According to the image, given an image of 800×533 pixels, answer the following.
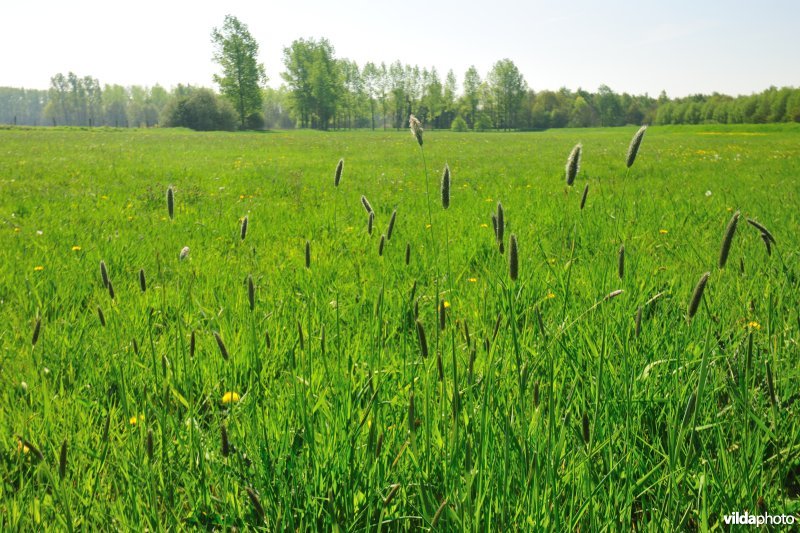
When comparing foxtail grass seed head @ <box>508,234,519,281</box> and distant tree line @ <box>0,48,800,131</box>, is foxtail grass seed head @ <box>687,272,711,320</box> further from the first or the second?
distant tree line @ <box>0,48,800,131</box>

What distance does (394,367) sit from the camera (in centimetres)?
220

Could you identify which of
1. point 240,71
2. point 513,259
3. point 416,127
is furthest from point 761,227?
point 240,71

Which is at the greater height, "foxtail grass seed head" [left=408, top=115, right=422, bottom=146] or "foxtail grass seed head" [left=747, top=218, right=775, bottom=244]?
"foxtail grass seed head" [left=408, top=115, right=422, bottom=146]

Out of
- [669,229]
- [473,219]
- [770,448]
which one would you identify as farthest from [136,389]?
[669,229]

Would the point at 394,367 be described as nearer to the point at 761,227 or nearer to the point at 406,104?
the point at 761,227

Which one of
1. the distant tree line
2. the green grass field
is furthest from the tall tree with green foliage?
the green grass field

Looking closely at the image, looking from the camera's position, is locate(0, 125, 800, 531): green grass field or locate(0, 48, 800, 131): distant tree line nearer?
locate(0, 125, 800, 531): green grass field

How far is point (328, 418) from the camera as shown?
1.70m

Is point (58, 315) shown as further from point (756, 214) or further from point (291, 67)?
point (291, 67)

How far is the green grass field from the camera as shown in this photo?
1.29 metres

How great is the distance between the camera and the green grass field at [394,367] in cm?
129

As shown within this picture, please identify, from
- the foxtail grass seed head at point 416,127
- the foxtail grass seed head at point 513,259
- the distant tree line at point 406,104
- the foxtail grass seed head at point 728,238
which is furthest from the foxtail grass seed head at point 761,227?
the distant tree line at point 406,104

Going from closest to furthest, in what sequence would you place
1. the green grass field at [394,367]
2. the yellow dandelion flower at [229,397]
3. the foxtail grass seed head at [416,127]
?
the green grass field at [394,367] < the foxtail grass seed head at [416,127] < the yellow dandelion flower at [229,397]

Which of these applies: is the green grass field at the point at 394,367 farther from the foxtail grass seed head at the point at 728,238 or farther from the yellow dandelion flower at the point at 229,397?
the foxtail grass seed head at the point at 728,238
